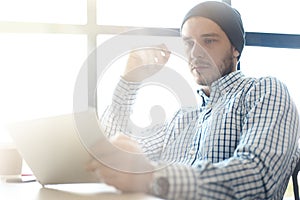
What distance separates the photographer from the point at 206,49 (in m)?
1.65

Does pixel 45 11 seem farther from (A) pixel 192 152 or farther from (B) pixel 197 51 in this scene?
(A) pixel 192 152

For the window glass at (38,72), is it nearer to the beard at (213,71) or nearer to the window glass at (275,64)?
the beard at (213,71)

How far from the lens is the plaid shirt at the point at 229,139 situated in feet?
3.20

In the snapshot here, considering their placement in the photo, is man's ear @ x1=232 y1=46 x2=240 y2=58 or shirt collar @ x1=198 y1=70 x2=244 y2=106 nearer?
shirt collar @ x1=198 y1=70 x2=244 y2=106

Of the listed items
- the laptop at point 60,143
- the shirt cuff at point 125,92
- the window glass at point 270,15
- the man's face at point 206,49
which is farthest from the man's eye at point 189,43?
the window glass at point 270,15

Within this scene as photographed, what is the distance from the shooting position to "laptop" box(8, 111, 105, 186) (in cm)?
92

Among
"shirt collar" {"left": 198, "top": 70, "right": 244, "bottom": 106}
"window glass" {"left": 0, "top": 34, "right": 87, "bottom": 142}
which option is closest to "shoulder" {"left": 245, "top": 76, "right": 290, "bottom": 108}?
"shirt collar" {"left": 198, "top": 70, "right": 244, "bottom": 106}

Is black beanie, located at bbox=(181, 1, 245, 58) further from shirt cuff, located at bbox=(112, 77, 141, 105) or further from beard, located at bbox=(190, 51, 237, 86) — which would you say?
shirt cuff, located at bbox=(112, 77, 141, 105)

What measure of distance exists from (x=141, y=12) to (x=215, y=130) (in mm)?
1195

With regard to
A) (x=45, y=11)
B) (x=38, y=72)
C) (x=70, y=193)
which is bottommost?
(x=70, y=193)

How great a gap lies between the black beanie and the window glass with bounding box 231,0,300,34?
3.05 ft

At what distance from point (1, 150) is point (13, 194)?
1.64 ft

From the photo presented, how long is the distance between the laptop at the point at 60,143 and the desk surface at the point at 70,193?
0.07 ft

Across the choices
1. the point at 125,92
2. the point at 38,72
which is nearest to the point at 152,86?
the point at 125,92
